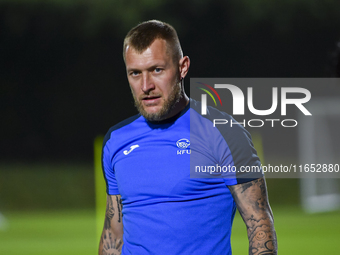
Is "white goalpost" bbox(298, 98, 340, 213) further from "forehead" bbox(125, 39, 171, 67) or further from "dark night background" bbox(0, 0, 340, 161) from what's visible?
"forehead" bbox(125, 39, 171, 67)

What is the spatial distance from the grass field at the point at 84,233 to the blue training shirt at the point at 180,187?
5.06 metres

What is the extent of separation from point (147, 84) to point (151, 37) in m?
0.21

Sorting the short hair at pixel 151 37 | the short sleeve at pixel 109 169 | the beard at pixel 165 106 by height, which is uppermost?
the short hair at pixel 151 37

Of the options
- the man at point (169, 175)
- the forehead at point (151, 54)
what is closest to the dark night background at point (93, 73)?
the man at point (169, 175)

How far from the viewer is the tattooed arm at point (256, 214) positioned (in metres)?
2.05

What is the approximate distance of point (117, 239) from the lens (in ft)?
7.91

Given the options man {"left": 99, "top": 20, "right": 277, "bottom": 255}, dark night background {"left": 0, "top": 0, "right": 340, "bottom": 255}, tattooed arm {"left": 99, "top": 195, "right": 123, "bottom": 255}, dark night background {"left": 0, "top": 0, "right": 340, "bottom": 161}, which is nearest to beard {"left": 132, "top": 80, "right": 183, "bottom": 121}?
man {"left": 99, "top": 20, "right": 277, "bottom": 255}

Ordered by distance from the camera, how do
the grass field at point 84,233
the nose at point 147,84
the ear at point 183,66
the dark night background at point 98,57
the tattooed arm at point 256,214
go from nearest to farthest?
the tattooed arm at point 256,214
the nose at point 147,84
the ear at point 183,66
the grass field at point 84,233
the dark night background at point 98,57

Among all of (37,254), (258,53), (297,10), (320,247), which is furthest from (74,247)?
(297,10)

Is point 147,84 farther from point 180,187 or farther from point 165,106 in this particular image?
point 180,187

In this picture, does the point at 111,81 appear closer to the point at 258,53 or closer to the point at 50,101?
the point at 50,101

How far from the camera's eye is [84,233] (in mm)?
9039

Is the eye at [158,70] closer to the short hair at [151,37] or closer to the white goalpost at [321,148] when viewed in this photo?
the short hair at [151,37]

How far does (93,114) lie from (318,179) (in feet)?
17.8
